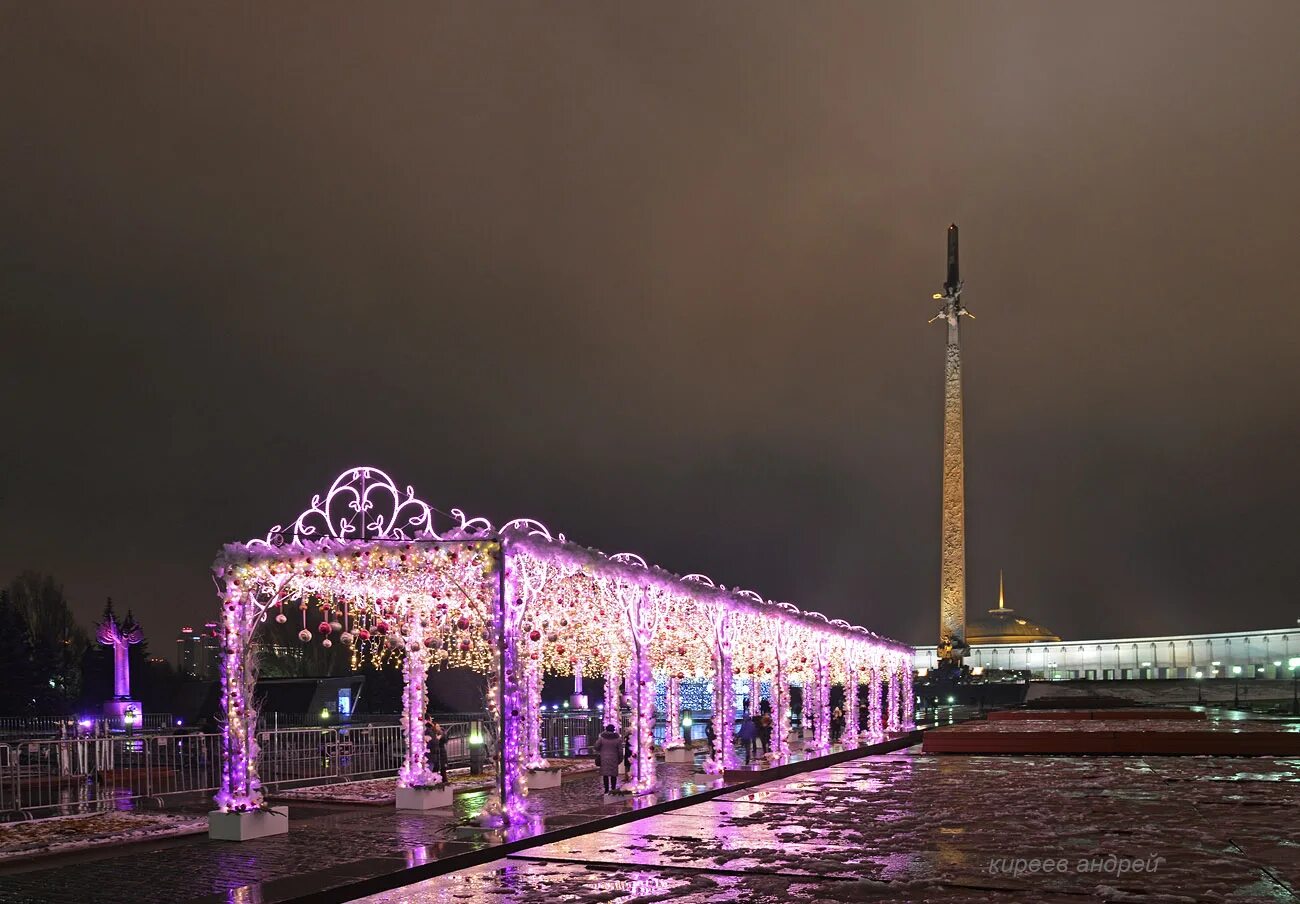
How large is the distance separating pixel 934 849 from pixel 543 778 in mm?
10809

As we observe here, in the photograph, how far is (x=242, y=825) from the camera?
1551 centimetres

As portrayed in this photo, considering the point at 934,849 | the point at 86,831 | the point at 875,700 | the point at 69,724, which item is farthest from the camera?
the point at 875,700

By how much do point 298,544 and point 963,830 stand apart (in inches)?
374

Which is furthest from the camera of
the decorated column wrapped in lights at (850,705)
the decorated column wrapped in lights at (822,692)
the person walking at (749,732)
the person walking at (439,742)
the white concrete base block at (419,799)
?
the decorated column wrapped in lights at (850,705)

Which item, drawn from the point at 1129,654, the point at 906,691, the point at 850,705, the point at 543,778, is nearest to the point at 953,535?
the point at 1129,654

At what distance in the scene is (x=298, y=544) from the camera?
16781 mm

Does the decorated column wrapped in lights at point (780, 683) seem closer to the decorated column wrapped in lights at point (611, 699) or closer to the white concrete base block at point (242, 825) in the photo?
the decorated column wrapped in lights at point (611, 699)

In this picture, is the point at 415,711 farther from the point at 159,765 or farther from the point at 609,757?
the point at 159,765

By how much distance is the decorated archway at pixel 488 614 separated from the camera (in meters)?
16.4

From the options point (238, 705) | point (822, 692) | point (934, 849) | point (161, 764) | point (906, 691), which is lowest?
point (906, 691)

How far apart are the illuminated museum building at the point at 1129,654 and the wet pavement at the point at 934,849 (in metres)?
85.9

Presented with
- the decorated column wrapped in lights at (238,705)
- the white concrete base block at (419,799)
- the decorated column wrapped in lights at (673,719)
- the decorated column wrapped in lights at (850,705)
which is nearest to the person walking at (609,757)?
the white concrete base block at (419,799)

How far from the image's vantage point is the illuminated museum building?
353 feet

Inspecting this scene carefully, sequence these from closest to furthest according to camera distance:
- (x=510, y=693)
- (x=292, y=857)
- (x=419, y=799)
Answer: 1. (x=292, y=857)
2. (x=510, y=693)
3. (x=419, y=799)
